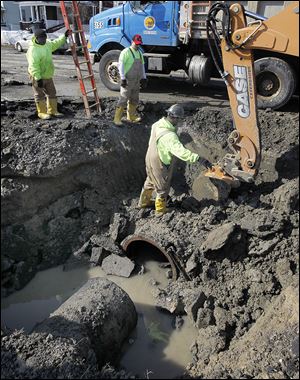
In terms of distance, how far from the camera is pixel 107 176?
702 centimetres

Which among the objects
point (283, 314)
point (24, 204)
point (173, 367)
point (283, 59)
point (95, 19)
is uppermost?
point (95, 19)

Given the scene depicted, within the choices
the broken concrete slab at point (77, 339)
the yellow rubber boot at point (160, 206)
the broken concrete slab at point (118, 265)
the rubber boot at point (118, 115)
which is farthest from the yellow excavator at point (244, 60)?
the broken concrete slab at point (77, 339)

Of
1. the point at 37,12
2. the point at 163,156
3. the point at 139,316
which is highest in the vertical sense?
the point at 37,12

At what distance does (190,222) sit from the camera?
6.11 m

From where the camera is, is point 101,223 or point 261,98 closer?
point 101,223

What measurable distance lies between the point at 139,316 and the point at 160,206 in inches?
74.2

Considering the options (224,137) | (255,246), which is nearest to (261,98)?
(224,137)

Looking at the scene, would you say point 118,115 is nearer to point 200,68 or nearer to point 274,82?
point 200,68

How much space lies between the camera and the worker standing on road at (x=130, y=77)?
7.56 metres

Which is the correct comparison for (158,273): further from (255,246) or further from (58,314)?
(58,314)

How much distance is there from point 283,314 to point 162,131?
3119mm

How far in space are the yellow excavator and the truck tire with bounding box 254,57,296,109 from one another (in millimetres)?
2524

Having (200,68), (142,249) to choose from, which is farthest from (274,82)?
(142,249)

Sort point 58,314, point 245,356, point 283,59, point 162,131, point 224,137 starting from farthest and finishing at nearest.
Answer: point 283,59, point 224,137, point 162,131, point 58,314, point 245,356
